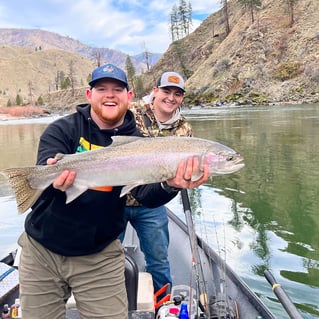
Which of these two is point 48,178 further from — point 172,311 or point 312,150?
point 312,150

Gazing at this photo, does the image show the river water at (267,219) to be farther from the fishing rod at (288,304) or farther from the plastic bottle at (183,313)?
the fishing rod at (288,304)

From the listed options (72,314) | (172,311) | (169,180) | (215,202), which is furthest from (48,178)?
(215,202)

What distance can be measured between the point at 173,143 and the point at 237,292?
211 cm

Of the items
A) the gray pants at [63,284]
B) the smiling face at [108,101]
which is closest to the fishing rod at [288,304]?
the gray pants at [63,284]

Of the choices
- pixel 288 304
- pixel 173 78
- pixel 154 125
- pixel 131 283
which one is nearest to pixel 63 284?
pixel 131 283

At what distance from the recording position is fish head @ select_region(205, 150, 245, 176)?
3113 mm

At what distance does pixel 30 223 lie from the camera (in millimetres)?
3006

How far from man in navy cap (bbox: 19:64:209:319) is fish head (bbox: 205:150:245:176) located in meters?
0.09

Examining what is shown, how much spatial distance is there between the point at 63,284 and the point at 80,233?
43 centimetres

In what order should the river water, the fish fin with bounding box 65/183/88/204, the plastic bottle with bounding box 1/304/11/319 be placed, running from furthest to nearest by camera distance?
the river water < the plastic bottle with bounding box 1/304/11/319 < the fish fin with bounding box 65/183/88/204

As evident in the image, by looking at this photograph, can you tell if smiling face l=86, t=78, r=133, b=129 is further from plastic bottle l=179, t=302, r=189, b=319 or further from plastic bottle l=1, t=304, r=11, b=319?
plastic bottle l=1, t=304, r=11, b=319

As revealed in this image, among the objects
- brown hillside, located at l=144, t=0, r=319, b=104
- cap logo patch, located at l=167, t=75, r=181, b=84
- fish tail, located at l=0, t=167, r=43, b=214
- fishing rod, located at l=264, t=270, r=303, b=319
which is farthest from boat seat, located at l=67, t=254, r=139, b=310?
brown hillside, located at l=144, t=0, r=319, b=104

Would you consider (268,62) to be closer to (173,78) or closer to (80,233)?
(173,78)

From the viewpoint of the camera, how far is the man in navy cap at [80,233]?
2904 mm
